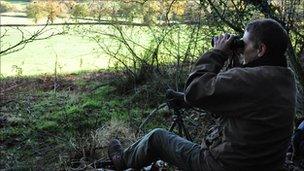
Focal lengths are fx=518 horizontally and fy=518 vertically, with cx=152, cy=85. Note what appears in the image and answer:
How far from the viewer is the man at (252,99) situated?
3514 millimetres

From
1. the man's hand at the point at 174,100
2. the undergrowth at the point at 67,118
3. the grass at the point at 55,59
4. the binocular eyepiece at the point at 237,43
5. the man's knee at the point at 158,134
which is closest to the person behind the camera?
the binocular eyepiece at the point at 237,43

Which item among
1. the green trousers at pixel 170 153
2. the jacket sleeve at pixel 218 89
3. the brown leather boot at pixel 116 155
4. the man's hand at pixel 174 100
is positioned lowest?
the brown leather boot at pixel 116 155

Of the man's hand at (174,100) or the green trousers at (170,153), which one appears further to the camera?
the man's hand at (174,100)

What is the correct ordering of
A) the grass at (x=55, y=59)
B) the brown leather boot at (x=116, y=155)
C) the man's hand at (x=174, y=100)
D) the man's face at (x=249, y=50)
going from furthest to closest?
the grass at (x=55, y=59), the brown leather boot at (x=116, y=155), the man's hand at (x=174, y=100), the man's face at (x=249, y=50)

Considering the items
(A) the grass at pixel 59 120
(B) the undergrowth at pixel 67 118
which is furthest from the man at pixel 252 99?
(A) the grass at pixel 59 120

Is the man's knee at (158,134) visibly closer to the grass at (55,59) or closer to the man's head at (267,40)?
the man's head at (267,40)

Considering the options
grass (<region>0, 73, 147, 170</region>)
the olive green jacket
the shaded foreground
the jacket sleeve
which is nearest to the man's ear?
the olive green jacket

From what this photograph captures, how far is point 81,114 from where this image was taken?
8969 millimetres

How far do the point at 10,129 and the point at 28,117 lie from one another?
758 mm

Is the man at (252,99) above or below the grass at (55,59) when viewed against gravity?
above

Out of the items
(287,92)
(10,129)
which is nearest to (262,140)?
(287,92)

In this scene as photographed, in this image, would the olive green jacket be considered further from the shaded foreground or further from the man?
the shaded foreground

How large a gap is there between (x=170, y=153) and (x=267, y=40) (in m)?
1.32

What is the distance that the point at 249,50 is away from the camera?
12.0 feet
